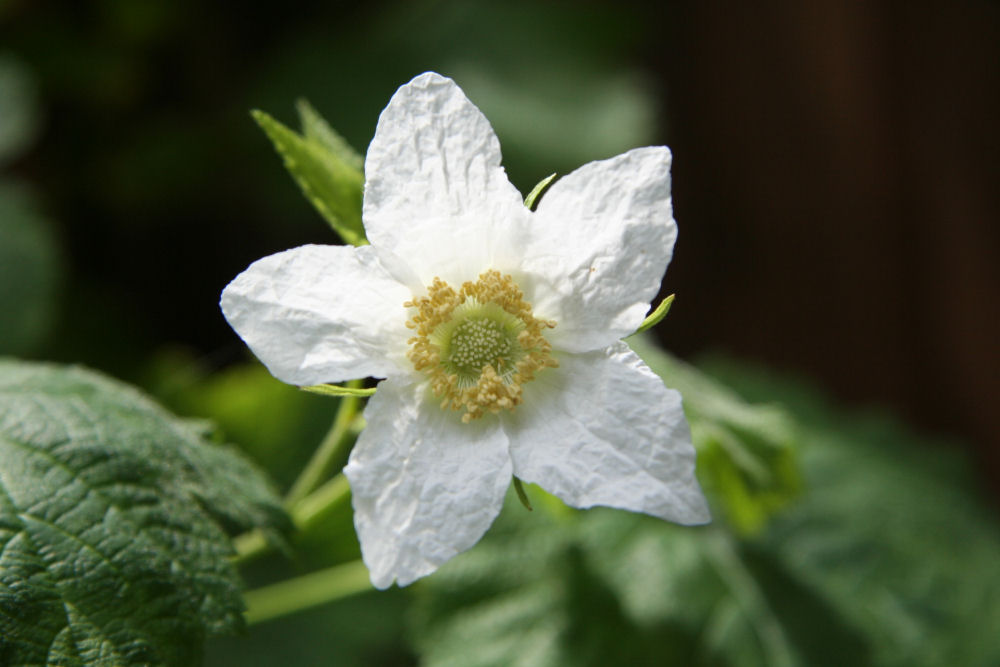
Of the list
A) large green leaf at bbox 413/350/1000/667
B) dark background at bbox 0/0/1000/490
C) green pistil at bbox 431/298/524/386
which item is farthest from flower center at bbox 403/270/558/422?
dark background at bbox 0/0/1000/490

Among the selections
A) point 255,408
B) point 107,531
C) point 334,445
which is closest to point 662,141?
point 255,408

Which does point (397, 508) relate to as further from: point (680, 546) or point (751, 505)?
point (680, 546)

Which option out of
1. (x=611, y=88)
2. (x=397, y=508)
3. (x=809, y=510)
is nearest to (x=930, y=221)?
(x=611, y=88)

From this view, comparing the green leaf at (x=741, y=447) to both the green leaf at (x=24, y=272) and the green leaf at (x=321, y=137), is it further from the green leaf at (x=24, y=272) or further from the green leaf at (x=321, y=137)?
the green leaf at (x=24, y=272)

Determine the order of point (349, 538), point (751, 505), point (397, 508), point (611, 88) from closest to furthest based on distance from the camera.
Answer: point (397, 508) < point (751, 505) < point (349, 538) < point (611, 88)

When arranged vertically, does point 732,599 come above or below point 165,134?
below

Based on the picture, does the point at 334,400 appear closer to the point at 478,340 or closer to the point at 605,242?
the point at 478,340

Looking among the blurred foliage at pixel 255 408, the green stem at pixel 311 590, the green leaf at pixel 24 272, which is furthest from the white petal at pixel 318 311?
the green leaf at pixel 24 272

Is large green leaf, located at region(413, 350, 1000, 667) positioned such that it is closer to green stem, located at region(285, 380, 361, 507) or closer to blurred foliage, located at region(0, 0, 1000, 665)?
blurred foliage, located at region(0, 0, 1000, 665)
